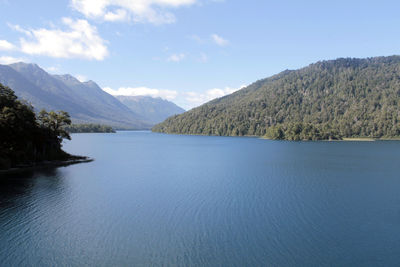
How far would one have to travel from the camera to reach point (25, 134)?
65438 mm

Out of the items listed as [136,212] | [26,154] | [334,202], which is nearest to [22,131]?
[26,154]

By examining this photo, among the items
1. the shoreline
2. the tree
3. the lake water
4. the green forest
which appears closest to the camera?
the lake water

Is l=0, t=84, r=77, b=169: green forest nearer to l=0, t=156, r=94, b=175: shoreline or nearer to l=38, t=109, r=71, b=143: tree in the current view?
l=38, t=109, r=71, b=143: tree

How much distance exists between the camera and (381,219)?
32.8 meters

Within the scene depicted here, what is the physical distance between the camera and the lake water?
23031 millimetres

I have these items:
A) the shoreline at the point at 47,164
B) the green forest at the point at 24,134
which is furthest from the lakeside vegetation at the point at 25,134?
the shoreline at the point at 47,164

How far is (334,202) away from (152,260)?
1130 inches

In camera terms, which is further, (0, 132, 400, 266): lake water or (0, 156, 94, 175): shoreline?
(0, 156, 94, 175): shoreline

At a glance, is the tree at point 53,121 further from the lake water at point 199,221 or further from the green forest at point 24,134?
the lake water at point 199,221

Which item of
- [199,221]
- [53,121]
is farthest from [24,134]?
[199,221]

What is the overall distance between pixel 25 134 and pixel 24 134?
51 cm

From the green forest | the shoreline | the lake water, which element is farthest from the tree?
the lake water

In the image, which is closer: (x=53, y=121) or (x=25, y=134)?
(x=25, y=134)

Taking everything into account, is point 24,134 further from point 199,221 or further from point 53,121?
point 199,221
